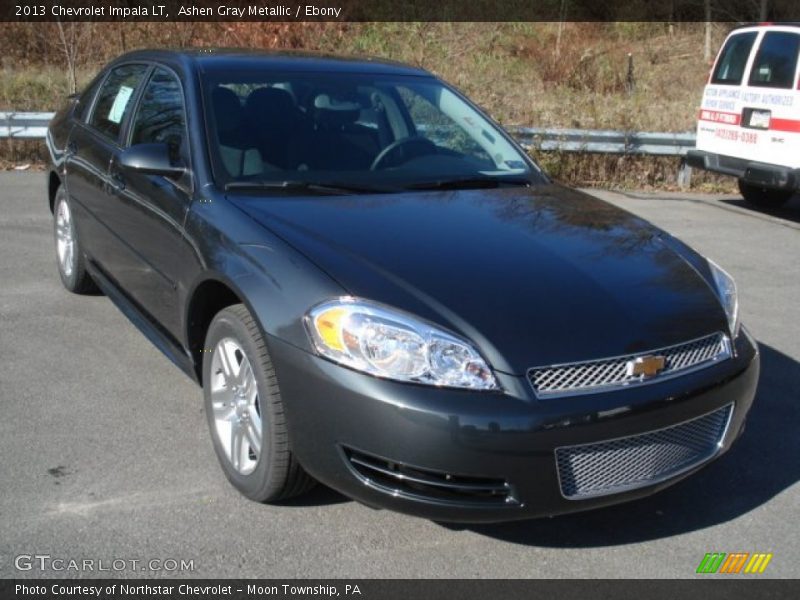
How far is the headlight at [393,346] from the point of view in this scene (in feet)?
9.32

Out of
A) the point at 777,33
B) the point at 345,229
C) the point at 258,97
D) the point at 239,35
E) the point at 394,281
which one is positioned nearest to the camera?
the point at 394,281

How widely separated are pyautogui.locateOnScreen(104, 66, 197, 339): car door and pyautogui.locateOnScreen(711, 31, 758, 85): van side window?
25.0 ft

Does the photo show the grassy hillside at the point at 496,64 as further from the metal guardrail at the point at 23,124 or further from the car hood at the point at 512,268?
the car hood at the point at 512,268

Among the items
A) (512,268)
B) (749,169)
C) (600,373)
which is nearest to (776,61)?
(749,169)

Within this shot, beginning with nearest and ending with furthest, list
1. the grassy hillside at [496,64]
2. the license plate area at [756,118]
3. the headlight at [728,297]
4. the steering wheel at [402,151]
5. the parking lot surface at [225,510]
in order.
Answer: the parking lot surface at [225,510]
the headlight at [728,297]
the steering wheel at [402,151]
the license plate area at [756,118]
the grassy hillside at [496,64]

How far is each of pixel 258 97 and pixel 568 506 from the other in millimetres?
2413

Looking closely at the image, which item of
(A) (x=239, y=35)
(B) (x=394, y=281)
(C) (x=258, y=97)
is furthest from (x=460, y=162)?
(A) (x=239, y=35)

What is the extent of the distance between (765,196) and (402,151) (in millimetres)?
7734

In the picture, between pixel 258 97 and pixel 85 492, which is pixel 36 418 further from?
pixel 258 97

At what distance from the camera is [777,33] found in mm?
9742

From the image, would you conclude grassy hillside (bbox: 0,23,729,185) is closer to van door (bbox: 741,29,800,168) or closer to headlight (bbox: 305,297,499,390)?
van door (bbox: 741,29,800,168)

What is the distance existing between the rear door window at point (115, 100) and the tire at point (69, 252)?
66cm

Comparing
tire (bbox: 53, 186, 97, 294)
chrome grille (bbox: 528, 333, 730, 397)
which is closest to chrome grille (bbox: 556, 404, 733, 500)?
chrome grille (bbox: 528, 333, 730, 397)

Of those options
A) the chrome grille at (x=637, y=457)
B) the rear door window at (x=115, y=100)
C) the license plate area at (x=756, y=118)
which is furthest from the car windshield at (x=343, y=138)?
the license plate area at (x=756, y=118)
